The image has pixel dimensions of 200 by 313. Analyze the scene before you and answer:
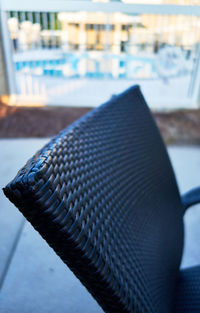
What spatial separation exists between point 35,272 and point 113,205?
4.04 feet

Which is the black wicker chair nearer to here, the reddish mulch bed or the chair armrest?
the chair armrest

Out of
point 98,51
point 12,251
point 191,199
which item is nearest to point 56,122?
point 98,51

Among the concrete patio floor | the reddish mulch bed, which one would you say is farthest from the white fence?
the concrete patio floor

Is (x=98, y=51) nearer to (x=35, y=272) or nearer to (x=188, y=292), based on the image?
(x=35, y=272)

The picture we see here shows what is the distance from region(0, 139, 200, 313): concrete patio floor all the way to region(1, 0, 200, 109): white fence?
7.59 ft

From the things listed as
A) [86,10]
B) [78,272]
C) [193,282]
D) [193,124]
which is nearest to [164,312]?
[78,272]

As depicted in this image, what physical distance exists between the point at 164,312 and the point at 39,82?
166 inches

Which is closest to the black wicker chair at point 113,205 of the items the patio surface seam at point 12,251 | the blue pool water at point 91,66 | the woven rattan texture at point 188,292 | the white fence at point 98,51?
the woven rattan texture at point 188,292

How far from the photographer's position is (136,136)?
0.77 m

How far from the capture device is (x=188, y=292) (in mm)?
880

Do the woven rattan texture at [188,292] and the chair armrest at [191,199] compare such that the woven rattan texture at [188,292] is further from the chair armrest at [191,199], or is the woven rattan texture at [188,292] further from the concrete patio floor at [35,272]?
the concrete patio floor at [35,272]

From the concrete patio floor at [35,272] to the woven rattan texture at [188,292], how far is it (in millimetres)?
622

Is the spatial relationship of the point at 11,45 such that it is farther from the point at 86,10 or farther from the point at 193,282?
the point at 193,282

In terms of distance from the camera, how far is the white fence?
11.5 ft
